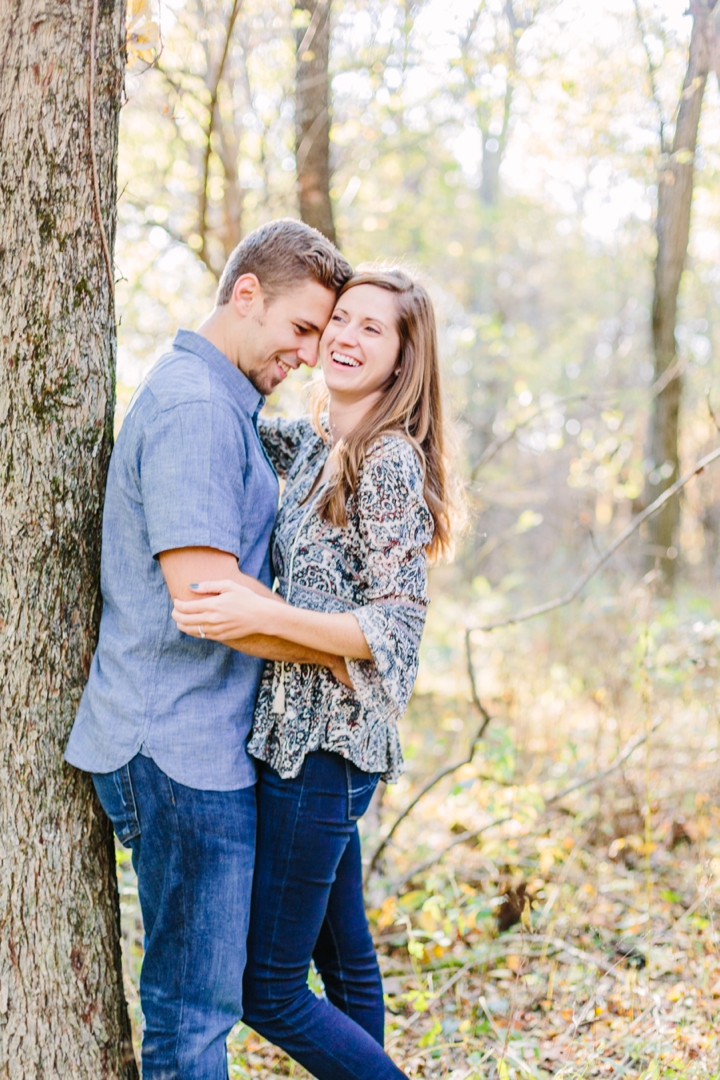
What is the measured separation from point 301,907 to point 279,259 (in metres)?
1.50

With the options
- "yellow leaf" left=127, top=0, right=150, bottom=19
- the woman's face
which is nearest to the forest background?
"yellow leaf" left=127, top=0, right=150, bottom=19

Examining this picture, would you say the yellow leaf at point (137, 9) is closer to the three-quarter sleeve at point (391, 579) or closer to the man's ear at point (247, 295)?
the man's ear at point (247, 295)

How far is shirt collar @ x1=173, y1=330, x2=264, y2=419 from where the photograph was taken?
205cm

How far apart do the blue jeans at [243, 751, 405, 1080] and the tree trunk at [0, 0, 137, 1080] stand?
1.28 feet

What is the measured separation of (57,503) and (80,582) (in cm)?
19

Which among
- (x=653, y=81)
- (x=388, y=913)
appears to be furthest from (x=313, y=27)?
(x=388, y=913)

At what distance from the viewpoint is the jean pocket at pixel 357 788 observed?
2033 millimetres

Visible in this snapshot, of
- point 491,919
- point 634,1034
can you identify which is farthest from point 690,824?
point 634,1034

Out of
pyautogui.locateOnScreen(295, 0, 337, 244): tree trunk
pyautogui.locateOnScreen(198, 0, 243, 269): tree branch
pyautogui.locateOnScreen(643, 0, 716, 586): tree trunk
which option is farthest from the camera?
pyautogui.locateOnScreen(643, 0, 716, 586): tree trunk

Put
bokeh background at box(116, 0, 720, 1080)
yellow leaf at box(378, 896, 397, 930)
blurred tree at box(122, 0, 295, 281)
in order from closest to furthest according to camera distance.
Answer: bokeh background at box(116, 0, 720, 1080) → yellow leaf at box(378, 896, 397, 930) → blurred tree at box(122, 0, 295, 281)

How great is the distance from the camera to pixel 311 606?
→ 2039 millimetres

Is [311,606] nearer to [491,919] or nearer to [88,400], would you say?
[88,400]

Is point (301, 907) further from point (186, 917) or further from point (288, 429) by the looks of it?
point (288, 429)

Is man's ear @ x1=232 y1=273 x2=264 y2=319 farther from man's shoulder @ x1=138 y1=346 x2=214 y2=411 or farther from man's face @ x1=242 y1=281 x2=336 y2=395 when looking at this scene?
man's shoulder @ x1=138 y1=346 x2=214 y2=411
